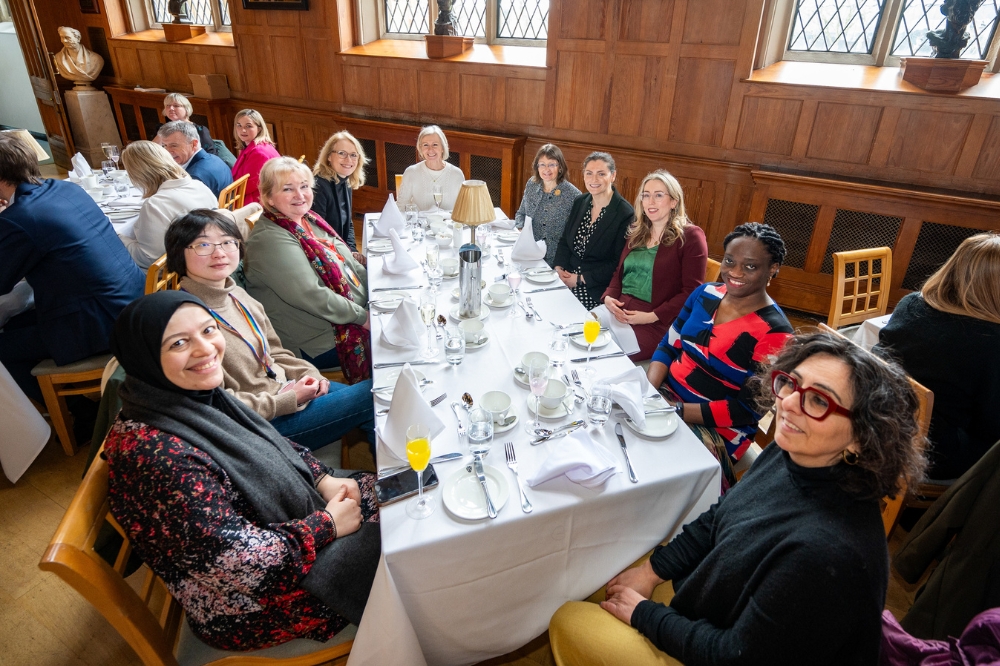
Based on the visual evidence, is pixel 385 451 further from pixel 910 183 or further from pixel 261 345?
pixel 910 183

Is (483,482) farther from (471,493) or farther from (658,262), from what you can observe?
(658,262)

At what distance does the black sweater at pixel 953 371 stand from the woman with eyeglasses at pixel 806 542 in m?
0.86

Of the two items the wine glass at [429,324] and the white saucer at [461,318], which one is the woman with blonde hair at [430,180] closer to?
the white saucer at [461,318]

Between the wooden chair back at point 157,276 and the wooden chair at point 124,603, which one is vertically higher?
the wooden chair back at point 157,276

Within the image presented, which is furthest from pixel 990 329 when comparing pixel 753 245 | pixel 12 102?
pixel 12 102

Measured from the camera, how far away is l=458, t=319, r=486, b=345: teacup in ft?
6.28

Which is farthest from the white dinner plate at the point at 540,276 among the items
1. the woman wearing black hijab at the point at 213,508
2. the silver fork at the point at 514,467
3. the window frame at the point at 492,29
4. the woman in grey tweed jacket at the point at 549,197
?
the window frame at the point at 492,29

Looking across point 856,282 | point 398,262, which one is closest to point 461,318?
point 398,262

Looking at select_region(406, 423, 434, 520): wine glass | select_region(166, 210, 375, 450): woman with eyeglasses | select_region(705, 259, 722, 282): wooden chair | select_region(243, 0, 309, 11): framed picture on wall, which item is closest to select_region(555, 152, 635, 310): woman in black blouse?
select_region(705, 259, 722, 282): wooden chair

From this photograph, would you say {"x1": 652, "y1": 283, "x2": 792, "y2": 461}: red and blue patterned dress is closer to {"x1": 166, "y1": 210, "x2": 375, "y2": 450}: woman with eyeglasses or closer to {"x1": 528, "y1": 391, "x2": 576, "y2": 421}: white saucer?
{"x1": 528, "y1": 391, "x2": 576, "y2": 421}: white saucer

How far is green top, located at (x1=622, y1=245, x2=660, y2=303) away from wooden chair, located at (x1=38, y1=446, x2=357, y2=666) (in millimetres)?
1903

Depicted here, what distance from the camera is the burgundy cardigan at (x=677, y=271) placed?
240 cm

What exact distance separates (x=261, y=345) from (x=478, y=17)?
14.7 ft

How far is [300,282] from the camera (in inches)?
87.0
